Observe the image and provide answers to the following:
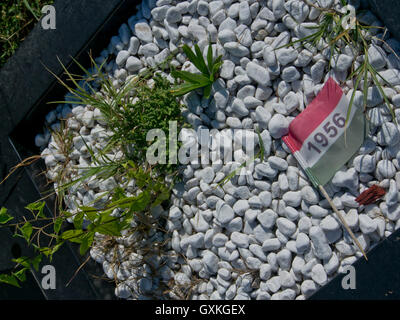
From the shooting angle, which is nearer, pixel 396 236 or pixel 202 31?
pixel 396 236

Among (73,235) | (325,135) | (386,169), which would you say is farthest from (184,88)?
(386,169)

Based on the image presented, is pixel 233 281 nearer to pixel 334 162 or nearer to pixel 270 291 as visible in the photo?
pixel 270 291

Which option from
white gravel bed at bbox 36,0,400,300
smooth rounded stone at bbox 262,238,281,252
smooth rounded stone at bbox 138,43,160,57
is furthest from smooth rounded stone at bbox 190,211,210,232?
smooth rounded stone at bbox 138,43,160,57

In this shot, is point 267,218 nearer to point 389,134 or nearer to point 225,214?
point 225,214

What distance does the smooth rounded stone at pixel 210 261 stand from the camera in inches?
62.3

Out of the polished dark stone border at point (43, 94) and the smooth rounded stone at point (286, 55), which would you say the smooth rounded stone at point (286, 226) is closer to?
the smooth rounded stone at point (286, 55)

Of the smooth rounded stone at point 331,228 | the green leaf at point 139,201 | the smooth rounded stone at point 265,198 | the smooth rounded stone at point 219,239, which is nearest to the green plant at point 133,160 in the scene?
the green leaf at point 139,201

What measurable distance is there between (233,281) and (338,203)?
481 mm

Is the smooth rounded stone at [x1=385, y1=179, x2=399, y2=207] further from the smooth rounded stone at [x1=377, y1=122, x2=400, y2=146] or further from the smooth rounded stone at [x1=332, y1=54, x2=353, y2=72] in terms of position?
the smooth rounded stone at [x1=332, y1=54, x2=353, y2=72]

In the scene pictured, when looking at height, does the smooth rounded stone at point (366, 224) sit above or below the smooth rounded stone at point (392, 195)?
below

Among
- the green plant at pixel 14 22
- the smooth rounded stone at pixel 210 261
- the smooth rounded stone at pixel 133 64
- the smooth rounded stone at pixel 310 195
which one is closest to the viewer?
the smooth rounded stone at pixel 310 195

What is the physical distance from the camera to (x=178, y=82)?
1.61 meters

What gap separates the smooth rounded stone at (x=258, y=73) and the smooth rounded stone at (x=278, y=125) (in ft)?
0.43
